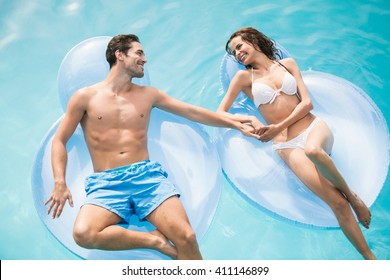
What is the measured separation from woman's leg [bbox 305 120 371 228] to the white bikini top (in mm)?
360

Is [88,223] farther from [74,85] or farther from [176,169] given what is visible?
[74,85]

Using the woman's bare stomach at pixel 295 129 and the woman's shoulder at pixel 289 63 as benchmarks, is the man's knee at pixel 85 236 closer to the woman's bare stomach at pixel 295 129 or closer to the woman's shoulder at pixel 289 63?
the woman's bare stomach at pixel 295 129

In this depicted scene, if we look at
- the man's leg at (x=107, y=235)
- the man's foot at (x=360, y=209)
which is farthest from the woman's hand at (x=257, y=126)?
the man's leg at (x=107, y=235)

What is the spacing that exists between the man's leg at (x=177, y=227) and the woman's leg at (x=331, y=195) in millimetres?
779

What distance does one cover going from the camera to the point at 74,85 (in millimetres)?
2922

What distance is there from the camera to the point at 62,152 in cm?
263

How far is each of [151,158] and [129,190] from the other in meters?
0.41

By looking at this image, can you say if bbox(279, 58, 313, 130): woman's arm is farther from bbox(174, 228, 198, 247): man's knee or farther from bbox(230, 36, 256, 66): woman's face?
bbox(174, 228, 198, 247): man's knee

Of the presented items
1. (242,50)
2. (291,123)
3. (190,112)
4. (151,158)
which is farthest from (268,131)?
(151,158)

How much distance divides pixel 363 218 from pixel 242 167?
30.6 inches

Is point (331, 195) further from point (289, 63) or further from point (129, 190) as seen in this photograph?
point (129, 190)

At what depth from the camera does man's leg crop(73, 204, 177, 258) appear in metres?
2.28

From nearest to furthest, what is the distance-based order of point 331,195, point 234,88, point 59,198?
point 59,198 → point 331,195 → point 234,88
